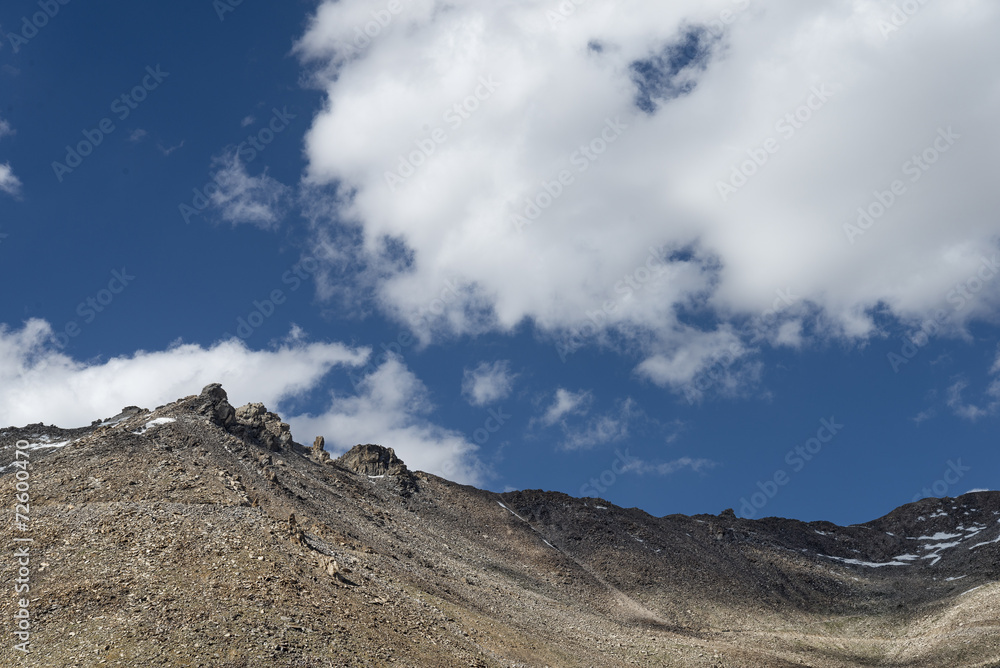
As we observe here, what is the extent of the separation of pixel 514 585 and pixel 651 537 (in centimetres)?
3558

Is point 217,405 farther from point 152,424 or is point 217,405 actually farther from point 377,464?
point 377,464

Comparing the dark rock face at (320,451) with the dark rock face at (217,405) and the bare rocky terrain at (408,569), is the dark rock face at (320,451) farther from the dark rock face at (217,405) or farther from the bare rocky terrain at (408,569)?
the dark rock face at (217,405)

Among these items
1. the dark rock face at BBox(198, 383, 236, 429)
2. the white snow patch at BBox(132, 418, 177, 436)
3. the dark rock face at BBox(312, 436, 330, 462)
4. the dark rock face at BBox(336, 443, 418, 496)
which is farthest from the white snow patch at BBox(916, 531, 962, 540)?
the white snow patch at BBox(132, 418, 177, 436)

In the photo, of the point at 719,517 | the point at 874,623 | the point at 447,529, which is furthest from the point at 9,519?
the point at 719,517

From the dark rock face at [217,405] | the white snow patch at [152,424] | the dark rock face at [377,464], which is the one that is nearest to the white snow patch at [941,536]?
the dark rock face at [377,464]

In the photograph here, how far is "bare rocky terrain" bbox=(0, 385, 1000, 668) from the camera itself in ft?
121

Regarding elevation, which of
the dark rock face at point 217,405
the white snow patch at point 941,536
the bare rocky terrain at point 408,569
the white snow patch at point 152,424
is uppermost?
the dark rock face at point 217,405

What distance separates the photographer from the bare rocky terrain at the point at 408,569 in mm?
36812

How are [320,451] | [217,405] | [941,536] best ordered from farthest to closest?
[941,536] < [320,451] < [217,405]

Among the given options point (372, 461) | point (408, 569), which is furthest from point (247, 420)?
point (408, 569)

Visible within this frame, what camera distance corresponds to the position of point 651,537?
4151 inches

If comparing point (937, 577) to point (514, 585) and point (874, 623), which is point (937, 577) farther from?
point (514, 585)

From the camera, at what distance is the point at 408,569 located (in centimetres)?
6200

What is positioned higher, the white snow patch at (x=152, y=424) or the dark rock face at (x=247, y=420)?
the dark rock face at (x=247, y=420)
